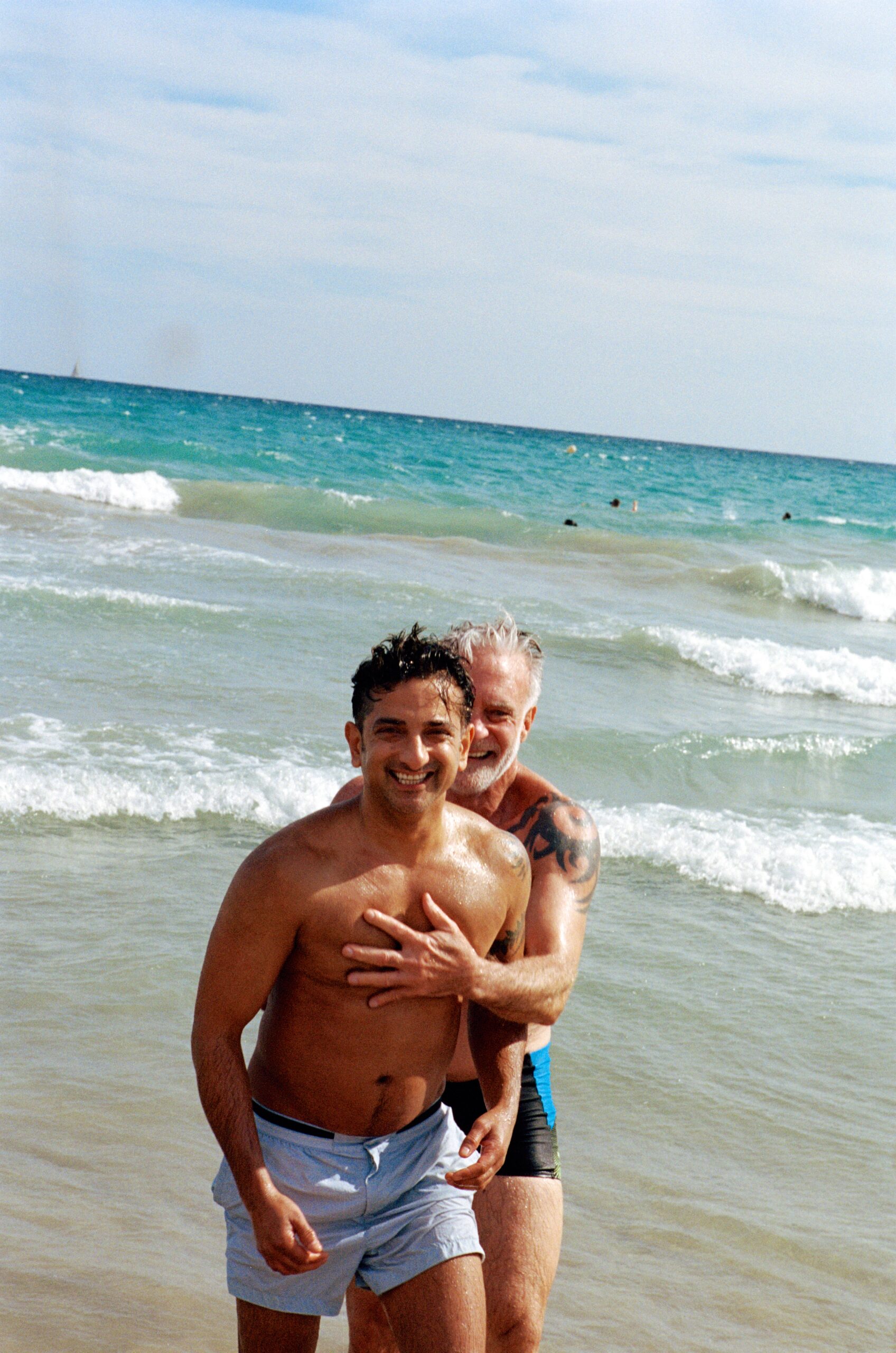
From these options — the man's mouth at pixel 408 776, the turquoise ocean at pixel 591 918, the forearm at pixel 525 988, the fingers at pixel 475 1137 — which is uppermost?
the man's mouth at pixel 408 776

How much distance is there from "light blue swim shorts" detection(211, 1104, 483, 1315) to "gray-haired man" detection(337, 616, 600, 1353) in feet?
1.01

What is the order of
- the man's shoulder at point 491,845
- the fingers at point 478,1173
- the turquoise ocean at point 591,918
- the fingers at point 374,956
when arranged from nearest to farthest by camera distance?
the fingers at point 374,956 → the fingers at point 478,1173 → the man's shoulder at point 491,845 → the turquoise ocean at point 591,918

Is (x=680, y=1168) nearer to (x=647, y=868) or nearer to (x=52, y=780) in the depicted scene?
(x=647, y=868)

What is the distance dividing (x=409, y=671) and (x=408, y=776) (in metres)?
0.20

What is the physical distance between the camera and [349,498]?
3075 centimetres

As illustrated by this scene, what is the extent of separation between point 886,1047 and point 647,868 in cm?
214

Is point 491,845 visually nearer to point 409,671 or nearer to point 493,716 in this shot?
point 409,671

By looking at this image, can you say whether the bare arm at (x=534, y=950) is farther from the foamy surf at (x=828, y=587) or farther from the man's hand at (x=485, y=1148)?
the foamy surf at (x=828, y=587)

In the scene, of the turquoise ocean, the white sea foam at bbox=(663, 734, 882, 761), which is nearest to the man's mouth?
the turquoise ocean

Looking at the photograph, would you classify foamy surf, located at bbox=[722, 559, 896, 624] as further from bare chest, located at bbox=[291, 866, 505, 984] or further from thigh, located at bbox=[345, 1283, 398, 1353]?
bare chest, located at bbox=[291, 866, 505, 984]

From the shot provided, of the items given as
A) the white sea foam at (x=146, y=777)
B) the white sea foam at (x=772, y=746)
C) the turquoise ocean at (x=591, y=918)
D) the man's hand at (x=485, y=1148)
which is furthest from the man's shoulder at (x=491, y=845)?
the white sea foam at (x=772, y=746)

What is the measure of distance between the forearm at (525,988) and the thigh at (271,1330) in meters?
0.67

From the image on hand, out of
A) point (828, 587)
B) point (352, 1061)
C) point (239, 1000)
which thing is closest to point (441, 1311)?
point (352, 1061)

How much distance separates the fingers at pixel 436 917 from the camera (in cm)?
250
